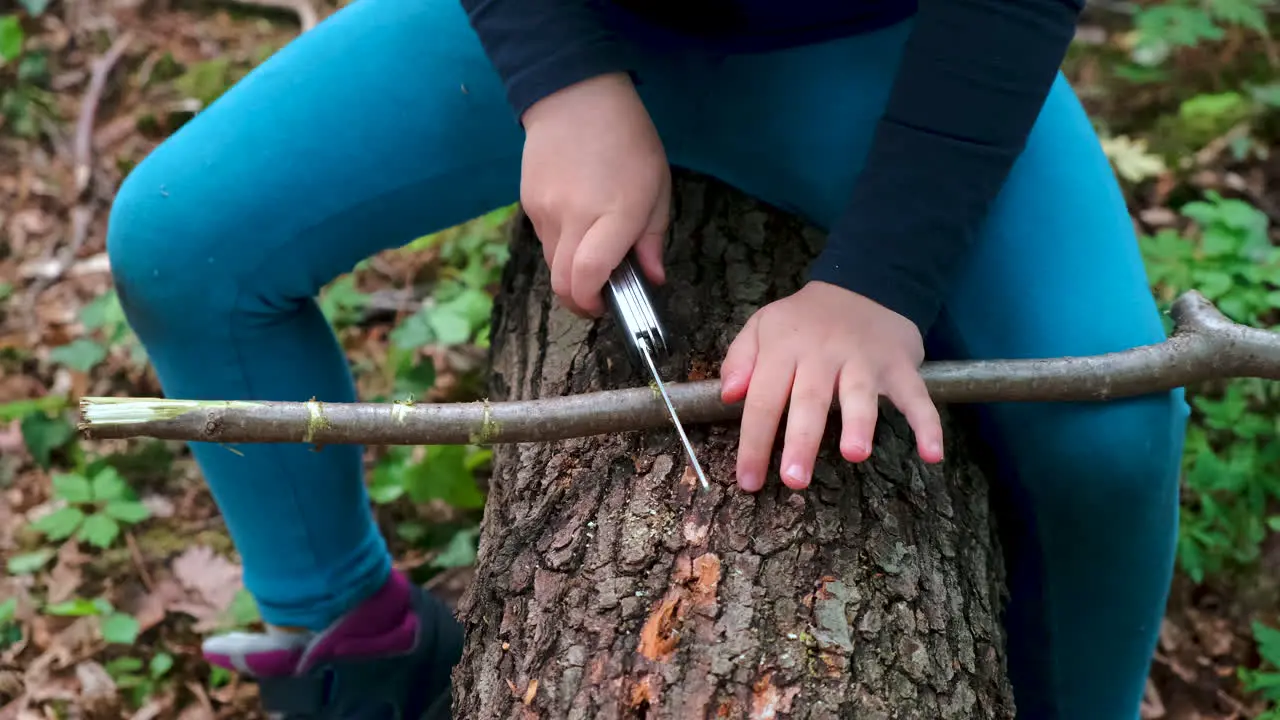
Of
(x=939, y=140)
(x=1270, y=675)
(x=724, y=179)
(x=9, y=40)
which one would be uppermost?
(x=939, y=140)

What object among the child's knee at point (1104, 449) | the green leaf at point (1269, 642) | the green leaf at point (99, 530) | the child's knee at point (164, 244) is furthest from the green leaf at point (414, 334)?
the green leaf at point (1269, 642)

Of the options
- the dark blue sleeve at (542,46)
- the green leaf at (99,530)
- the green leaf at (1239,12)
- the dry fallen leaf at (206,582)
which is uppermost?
the dark blue sleeve at (542,46)

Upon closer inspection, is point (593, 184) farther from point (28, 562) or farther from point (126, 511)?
point (28, 562)

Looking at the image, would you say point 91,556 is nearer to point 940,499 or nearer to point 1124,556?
point 940,499

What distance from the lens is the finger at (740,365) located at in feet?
3.43

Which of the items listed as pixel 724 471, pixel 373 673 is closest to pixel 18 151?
pixel 373 673

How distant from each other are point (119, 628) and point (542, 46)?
5.31 feet

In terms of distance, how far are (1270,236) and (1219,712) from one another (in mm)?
1351

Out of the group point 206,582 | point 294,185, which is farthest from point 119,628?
point 294,185

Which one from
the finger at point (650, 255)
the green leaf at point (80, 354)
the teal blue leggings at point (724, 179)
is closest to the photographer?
the finger at point (650, 255)

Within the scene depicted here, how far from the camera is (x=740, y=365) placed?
1.05m

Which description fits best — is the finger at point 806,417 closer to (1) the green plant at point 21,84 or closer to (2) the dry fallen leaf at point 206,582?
(2) the dry fallen leaf at point 206,582

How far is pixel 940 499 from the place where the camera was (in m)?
1.18

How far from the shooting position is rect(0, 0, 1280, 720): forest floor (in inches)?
79.2
